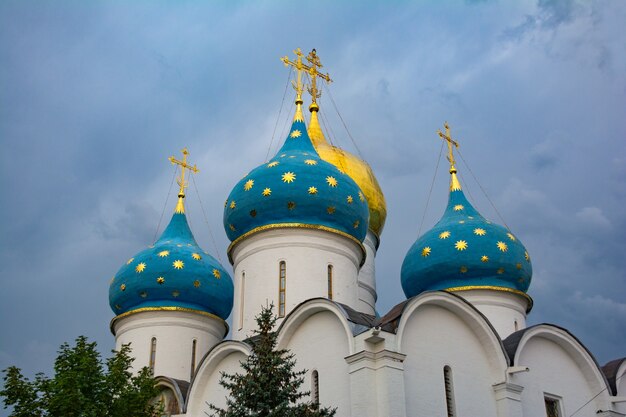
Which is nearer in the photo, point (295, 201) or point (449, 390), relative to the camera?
point (449, 390)

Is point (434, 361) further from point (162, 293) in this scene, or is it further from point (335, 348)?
point (162, 293)

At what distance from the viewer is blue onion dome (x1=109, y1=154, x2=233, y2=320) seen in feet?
60.7

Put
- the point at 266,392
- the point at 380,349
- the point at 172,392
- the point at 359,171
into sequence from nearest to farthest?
the point at 266,392, the point at 380,349, the point at 172,392, the point at 359,171

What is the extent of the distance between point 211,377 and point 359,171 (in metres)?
8.54

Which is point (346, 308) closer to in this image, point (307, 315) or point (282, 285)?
point (307, 315)

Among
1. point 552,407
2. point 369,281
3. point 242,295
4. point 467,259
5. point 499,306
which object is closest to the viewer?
point 552,407

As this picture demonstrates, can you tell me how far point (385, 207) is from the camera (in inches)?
867

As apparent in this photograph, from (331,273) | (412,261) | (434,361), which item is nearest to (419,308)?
(434,361)

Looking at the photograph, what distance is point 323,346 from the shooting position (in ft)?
42.8

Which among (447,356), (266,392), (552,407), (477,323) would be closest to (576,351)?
(552,407)

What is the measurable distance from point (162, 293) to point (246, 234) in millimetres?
3519

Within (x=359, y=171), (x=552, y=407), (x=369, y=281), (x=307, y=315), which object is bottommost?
(x=552, y=407)

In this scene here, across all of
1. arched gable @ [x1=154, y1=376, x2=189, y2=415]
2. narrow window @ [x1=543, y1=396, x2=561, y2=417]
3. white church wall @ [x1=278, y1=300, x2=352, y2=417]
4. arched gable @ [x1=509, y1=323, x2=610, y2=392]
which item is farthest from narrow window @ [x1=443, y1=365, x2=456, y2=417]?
arched gable @ [x1=154, y1=376, x2=189, y2=415]

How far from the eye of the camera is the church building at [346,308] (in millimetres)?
12500
